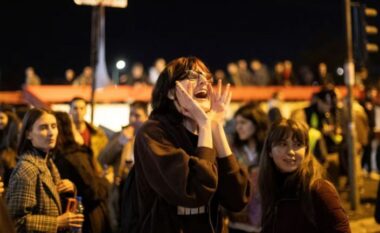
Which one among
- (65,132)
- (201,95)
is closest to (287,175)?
(201,95)

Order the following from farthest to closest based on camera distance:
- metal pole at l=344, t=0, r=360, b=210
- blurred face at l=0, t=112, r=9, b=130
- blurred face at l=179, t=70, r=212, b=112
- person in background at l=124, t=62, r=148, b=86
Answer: person in background at l=124, t=62, r=148, b=86
metal pole at l=344, t=0, r=360, b=210
blurred face at l=0, t=112, r=9, b=130
blurred face at l=179, t=70, r=212, b=112

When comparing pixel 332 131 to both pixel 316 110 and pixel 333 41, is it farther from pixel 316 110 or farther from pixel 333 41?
pixel 333 41

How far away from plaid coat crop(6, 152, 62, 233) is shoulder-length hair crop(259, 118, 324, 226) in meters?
1.41

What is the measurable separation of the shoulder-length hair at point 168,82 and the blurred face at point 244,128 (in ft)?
7.93

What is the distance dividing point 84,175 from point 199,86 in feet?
6.94

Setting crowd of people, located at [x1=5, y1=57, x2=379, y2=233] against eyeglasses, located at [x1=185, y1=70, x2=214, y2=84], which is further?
eyeglasses, located at [x1=185, y1=70, x2=214, y2=84]

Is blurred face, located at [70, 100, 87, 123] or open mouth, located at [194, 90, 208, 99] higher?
blurred face, located at [70, 100, 87, 123]

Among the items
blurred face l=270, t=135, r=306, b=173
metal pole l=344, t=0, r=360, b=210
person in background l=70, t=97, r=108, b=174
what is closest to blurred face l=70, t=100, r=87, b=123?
person in background l=70, t=97, r=108, b=174

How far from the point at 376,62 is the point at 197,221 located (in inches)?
1934

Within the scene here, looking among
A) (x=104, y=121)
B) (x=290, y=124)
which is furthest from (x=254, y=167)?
(x=104, y=121)

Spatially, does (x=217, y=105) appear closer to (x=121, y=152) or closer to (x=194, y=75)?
(x=194, y=75)

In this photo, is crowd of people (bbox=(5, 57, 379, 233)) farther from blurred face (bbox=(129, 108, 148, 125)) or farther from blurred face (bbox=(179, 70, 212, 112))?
blurred face (bbox=(129, 108, 148, 125))

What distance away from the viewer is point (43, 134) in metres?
3.56

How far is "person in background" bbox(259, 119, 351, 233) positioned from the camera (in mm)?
2879
